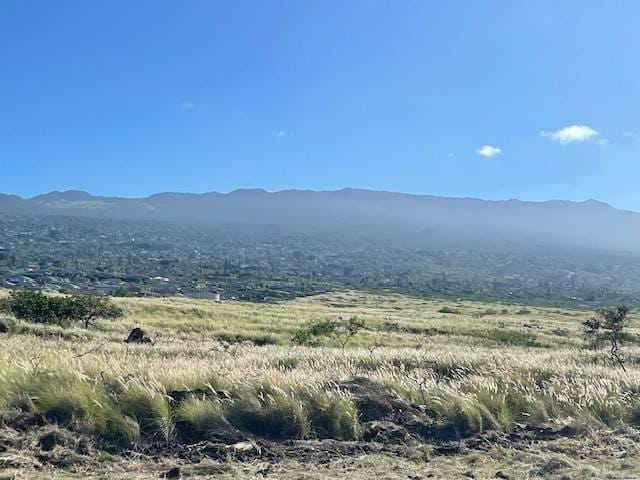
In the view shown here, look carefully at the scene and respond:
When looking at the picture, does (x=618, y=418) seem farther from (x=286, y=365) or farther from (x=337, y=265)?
(x=337, y=265)

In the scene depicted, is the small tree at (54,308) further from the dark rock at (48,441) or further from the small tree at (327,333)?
the dark rock at (48,441)

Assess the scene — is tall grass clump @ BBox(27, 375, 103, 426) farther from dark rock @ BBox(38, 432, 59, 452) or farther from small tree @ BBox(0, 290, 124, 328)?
small tree @ BBox(0, 290, 124, 328)

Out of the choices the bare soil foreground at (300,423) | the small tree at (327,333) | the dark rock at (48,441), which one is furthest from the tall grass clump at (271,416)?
the small tree at (327,333)

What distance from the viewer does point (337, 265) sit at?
602 feet

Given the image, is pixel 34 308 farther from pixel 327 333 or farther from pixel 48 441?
pixel 48 441

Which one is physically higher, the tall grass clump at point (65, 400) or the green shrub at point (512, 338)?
the tall grass clump at point (65, 400)

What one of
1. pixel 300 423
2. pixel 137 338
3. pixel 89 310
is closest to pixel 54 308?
pixel 89 310

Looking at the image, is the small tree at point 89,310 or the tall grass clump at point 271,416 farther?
the small tree at point 89,310

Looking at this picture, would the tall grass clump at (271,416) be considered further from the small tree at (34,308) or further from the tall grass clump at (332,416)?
the small tree at (34,308)

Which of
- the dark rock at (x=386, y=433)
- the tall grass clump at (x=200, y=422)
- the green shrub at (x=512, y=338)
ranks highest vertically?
the tall grass clump at (x=200, y=422)

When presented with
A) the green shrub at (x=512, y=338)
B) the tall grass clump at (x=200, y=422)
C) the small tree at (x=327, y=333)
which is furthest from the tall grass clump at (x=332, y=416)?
the green shrub at (x=512, y=338)

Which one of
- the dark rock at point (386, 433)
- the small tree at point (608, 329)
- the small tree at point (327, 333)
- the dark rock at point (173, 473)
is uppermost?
the dark rock at point (386, 433)

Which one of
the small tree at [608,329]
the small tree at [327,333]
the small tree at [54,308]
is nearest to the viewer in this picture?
the small tree at [54,308]

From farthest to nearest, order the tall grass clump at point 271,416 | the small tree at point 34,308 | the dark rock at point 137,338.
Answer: the small tree at point 34,308 → the dark rock at point 137,338 → the tall grass clump at point 271,416
